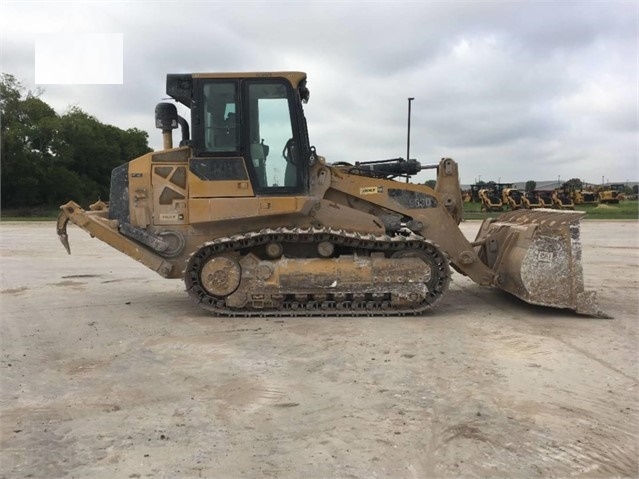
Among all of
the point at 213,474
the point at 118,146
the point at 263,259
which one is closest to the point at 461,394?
the point at 213,474

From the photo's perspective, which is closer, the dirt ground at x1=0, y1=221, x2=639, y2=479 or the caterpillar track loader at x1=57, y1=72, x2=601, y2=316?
the dirt ground at x1=0, y1=221, x2=639, y2=479

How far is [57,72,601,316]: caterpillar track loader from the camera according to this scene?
7.12 metres

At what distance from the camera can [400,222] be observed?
791 cm

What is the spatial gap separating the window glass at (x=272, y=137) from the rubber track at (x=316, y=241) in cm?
79

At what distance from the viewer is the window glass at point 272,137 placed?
Answer: 24.5 feet

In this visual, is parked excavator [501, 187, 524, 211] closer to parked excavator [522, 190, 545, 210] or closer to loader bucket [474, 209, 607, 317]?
parked excavator [522, 190, 545, 210]

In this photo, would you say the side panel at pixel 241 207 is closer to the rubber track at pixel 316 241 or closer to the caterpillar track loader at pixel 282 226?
the caterpillar track loader at pixel 282 226

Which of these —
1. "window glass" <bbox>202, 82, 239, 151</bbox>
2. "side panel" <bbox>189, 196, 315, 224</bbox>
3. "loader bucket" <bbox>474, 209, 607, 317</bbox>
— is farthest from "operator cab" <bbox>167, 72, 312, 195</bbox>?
"loader bucket" <bbox>474, 209, 607, 317</bbox>

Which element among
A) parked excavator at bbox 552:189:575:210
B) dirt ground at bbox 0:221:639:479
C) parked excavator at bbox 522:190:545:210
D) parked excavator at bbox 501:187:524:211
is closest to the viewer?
dirt ground at bbox 0:221:639:479

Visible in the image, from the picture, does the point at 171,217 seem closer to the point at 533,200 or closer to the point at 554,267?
the point at 554,267

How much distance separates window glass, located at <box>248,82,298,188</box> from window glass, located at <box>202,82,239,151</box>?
241mm

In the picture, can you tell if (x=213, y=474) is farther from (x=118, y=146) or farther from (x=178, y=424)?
(x=118, y=146)

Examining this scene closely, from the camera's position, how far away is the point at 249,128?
7.42 metres

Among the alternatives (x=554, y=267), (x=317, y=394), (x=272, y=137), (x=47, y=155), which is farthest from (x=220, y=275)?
(x=47, y=155)
